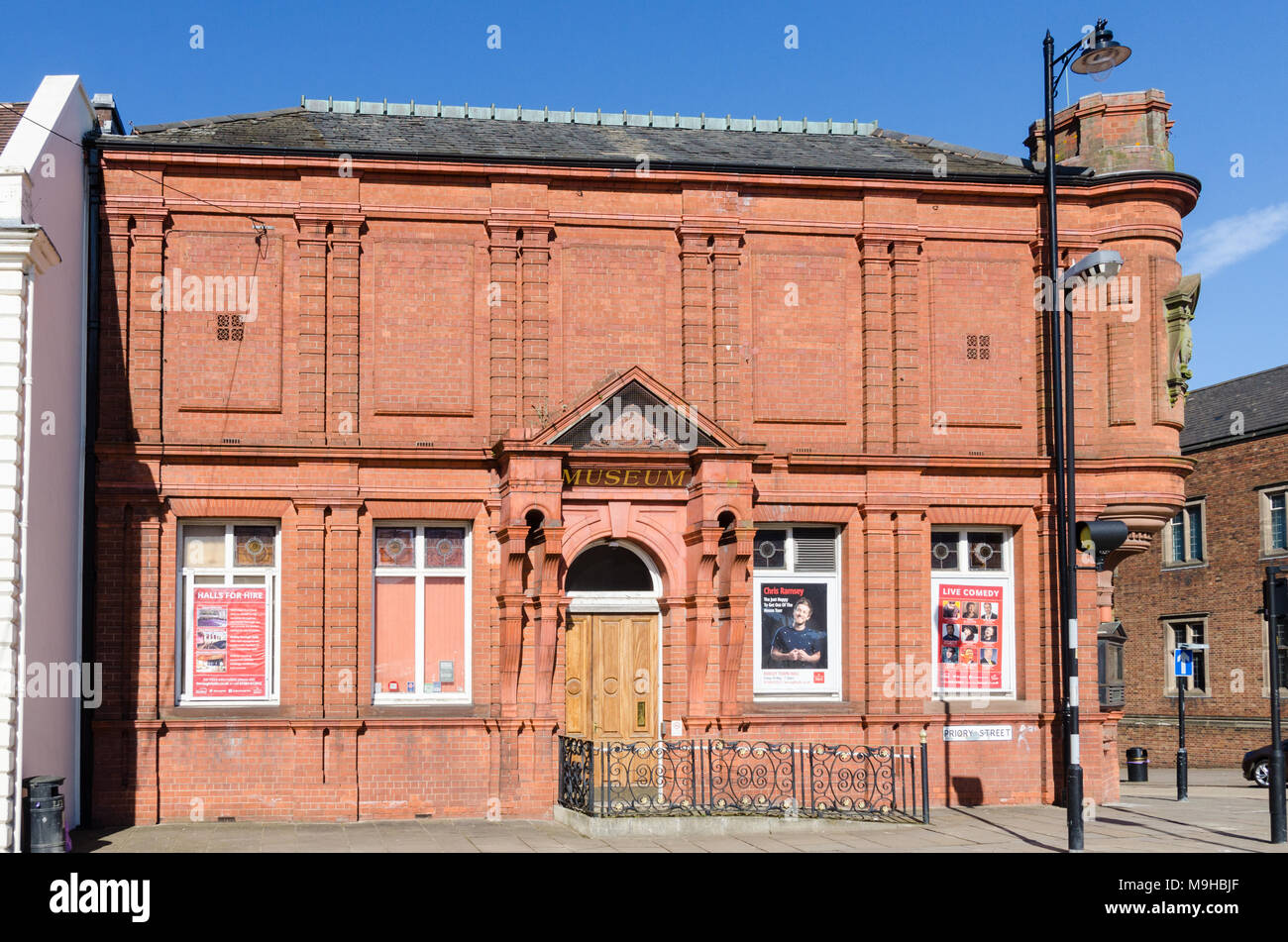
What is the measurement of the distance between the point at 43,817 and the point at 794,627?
10468 millimetres

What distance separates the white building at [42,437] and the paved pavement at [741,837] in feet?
5.60

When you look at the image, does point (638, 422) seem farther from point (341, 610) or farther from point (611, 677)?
point (341, 610)

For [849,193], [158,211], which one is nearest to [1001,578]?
[849,193]

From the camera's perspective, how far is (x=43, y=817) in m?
15.1

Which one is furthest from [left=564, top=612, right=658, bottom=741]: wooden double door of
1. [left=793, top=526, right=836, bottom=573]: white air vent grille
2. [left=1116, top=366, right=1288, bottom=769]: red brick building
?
[left=1116, top=366, right=1288, bottom=769]: red brick building

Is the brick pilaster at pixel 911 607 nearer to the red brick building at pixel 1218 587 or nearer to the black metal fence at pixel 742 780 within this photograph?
the black metal fence at pixel 742 780

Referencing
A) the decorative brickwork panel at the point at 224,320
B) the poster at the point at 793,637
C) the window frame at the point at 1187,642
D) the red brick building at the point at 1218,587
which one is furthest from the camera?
the window frame at the point at 1187,642

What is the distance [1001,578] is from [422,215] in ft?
34.0

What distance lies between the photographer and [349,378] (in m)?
19.5

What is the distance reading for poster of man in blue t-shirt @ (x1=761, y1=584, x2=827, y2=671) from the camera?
67.2 ft

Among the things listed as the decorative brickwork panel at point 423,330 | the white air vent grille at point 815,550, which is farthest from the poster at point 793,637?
the decorative brickwork panel at point 423,330

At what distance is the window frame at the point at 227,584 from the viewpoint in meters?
19.0

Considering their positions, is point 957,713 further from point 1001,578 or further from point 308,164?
point 308,164

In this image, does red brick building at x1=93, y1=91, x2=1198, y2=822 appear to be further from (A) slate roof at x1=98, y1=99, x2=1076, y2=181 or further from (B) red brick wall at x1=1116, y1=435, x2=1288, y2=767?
(B) red brick wall at x1=1116, y1=435, x2=1288, y2=767
